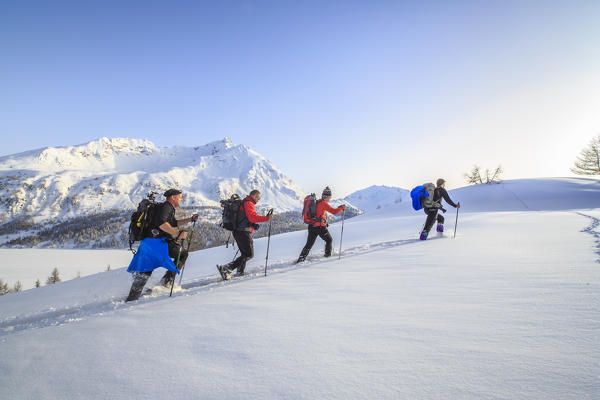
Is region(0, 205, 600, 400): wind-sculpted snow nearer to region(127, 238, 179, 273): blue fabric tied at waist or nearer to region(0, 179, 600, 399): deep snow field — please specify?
region(0, 179, 600, 399): deep snow field

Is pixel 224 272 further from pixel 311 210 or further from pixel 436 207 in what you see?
pixel 436 207

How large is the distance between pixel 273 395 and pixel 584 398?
1.98 m

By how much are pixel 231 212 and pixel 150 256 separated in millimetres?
2205

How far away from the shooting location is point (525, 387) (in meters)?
1.71

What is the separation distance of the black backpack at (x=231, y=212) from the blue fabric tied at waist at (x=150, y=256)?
1.78m

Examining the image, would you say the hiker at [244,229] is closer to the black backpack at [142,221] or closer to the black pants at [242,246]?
the black pants at [242,246]

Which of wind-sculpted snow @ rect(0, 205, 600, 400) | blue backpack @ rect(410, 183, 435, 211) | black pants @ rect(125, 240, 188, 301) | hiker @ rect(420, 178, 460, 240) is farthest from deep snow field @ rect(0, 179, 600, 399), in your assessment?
blue backpack @ rect(410, 183, 435, 211)

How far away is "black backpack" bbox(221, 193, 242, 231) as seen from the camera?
6824mm

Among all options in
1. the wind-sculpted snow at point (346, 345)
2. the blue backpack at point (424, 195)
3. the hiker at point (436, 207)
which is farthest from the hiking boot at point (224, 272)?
the blue backpack at point (424, 195)

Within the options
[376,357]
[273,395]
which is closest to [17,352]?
[273,395]

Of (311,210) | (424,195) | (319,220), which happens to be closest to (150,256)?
(311,210)

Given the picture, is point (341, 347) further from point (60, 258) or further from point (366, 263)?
point (60, 258)

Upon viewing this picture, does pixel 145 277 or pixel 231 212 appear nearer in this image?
pixel 145 277

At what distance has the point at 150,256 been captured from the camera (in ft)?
17.1
